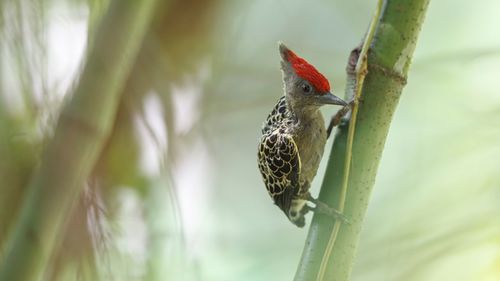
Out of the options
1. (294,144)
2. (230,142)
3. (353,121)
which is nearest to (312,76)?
(294,144)

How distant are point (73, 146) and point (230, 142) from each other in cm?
229

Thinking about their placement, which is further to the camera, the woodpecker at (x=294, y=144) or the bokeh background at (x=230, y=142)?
the woodpecker at (x=294, y=144)

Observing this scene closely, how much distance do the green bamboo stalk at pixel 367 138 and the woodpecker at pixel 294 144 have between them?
0.46 m

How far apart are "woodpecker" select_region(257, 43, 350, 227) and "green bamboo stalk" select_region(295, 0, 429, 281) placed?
1.51 feet

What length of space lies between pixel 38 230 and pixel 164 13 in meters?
1.13

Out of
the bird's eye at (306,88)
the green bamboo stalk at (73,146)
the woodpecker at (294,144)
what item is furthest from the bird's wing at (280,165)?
the green bamboo stalk at (73,146)

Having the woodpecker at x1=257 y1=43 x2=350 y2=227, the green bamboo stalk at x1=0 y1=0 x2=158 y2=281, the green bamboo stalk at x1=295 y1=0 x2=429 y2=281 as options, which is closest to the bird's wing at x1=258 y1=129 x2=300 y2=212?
the woodpecker at x1=257 y1=43 x2=350 y2=227

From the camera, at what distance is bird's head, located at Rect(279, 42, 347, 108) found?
57.8 inches

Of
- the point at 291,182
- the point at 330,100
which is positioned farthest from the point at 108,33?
the point at 291,182

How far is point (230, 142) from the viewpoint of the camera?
9.80 ft

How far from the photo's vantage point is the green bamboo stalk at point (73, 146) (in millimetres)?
660

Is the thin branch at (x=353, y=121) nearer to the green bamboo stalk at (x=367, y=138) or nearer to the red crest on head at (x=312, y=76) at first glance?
the green bamboo stalk at (x=367, y=138)

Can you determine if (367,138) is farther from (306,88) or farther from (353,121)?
(306,88)

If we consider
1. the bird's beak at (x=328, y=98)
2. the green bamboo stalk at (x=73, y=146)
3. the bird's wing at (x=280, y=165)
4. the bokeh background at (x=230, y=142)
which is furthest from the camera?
the bird's wing at (x=280, y=165)
